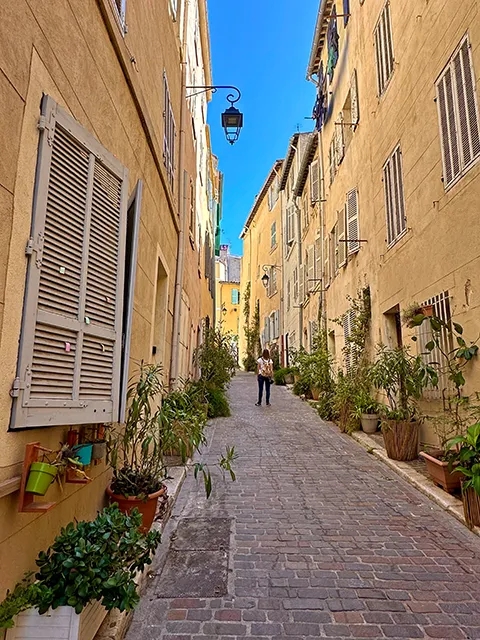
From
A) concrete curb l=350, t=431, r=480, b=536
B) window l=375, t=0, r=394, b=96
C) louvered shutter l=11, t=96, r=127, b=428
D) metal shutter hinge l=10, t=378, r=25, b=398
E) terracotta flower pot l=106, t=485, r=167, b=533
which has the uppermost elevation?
window l=375, t=0, r=394, b=96

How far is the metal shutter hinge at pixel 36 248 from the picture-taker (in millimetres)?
2039

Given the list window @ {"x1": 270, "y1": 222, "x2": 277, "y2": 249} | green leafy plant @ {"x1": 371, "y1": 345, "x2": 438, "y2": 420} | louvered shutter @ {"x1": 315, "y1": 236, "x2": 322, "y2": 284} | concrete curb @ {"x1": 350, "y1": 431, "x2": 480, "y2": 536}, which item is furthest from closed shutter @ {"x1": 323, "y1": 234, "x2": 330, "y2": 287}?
window @ {"x1": 270, "y1": 222, "x2": 277, "y2": 249}

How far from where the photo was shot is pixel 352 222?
33.5ft

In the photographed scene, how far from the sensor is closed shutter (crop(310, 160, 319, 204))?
14727 mm

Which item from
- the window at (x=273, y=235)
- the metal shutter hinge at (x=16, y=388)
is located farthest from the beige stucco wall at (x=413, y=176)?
the window at (x=273, y=235)

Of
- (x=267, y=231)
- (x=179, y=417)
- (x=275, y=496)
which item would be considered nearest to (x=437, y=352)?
(x=275, y=496)

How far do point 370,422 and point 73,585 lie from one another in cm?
713

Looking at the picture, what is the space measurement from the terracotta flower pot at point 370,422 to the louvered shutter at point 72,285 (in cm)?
643

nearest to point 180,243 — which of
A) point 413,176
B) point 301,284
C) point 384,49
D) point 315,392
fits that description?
point 413,176

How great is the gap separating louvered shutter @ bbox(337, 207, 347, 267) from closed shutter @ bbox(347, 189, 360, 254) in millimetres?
566

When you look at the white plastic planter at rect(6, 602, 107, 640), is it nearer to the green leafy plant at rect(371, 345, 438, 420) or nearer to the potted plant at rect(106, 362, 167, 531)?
the potted plant at rect(106, 362, 167, 531)

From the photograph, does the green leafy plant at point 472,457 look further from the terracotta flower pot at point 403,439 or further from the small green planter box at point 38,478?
the small green planter box at point 38,478

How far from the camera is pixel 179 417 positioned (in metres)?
4.09

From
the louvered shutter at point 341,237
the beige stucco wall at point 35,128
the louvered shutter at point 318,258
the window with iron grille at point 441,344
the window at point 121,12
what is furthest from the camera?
the louvered shutter at point 318,258
